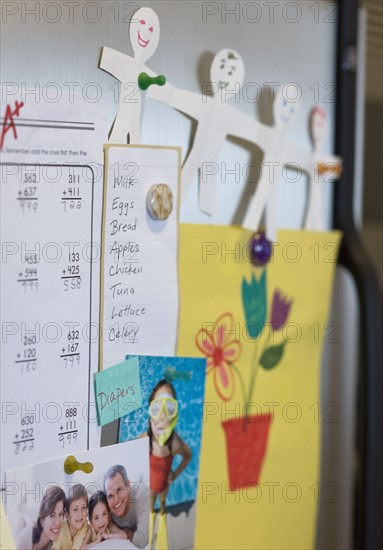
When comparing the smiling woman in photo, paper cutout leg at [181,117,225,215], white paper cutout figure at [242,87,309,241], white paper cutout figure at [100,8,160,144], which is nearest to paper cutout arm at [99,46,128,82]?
white paper cutout figure at [100,8,160,144]

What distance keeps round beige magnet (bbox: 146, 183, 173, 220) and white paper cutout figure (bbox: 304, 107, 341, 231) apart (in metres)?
0.25

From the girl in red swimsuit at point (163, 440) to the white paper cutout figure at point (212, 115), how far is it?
0.17 meters

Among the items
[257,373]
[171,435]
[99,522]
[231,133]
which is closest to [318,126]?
[231,133]

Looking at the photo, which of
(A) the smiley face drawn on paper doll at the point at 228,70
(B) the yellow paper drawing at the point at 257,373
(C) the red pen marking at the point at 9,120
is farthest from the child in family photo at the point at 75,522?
(A) the smiley face drawn on paper doll at the point at 228,70

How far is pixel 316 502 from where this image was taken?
0.94 meters

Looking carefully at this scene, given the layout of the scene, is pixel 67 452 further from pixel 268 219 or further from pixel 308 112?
pixel 308 112

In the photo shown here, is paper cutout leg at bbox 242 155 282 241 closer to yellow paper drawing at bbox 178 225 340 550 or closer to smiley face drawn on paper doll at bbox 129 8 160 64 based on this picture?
yellow paper drawing at bbox 178 225 340 550

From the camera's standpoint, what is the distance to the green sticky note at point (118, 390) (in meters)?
0.63

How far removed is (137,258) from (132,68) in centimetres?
15

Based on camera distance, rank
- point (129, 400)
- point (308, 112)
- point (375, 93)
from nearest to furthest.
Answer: point (129, 400), point (308, 112), point (375, 93)

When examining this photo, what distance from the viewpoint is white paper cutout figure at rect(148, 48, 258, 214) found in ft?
2.29

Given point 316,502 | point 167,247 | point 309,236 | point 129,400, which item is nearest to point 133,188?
point 167,247

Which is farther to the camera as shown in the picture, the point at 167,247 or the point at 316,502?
the point at 316,502

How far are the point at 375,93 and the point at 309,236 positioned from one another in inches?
11.4
